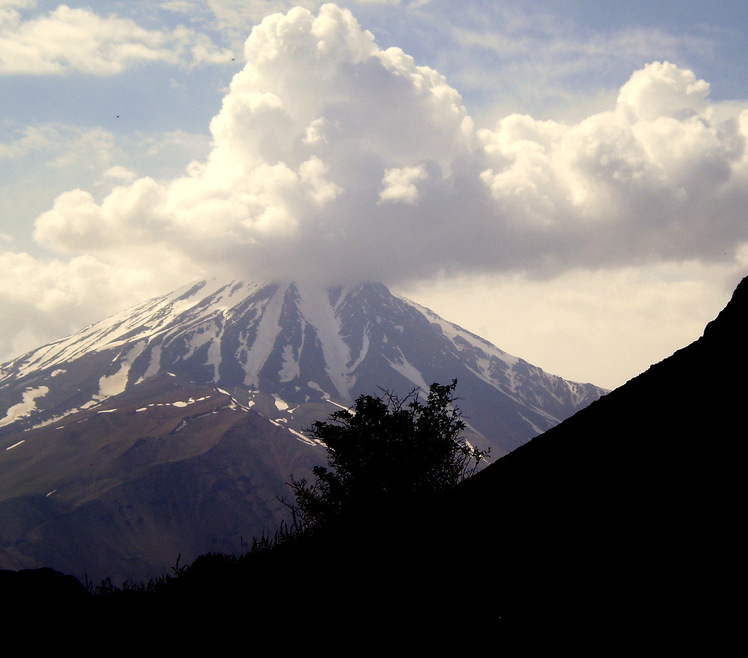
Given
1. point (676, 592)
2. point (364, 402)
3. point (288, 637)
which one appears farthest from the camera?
point (364, 402)

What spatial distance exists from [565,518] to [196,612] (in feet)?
19.5

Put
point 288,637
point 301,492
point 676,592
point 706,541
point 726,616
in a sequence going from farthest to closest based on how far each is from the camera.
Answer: point 301,492, point 288,637, point 706,541, point 676,592, point 726,616

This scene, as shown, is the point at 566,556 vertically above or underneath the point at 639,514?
underneath

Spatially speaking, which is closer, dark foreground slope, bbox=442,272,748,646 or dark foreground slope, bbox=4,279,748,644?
dark foreground slope, bbox=442,272,748,646

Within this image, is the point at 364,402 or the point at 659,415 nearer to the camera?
the point at 659,415

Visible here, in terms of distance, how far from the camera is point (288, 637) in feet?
28.0

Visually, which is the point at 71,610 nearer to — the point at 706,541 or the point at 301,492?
the point at 706,541

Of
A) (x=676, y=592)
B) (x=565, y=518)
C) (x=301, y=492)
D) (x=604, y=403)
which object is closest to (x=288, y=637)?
(x=565, y=518)

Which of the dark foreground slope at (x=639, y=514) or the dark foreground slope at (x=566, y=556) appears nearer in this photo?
the dark foreground slope at (x=639, y=514)

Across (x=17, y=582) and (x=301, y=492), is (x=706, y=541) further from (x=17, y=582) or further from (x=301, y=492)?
(x=301, y=492)

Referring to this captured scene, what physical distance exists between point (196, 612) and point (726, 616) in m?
7.61

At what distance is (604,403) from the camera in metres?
13.3

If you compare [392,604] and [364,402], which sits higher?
[364,402]

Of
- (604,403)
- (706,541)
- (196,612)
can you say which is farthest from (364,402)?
(706,541)
